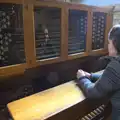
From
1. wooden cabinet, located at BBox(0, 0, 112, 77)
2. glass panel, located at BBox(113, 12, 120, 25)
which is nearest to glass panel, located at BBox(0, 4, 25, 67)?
wooden cabinet, located at BBox(0, 0, 112, 77)

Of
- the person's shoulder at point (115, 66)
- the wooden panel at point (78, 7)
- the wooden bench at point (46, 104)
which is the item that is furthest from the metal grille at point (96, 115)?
the wooden panel at point (78, 7)

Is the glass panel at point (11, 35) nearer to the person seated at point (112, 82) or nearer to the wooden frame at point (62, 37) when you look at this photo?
the wooden frame at point (62, 37)

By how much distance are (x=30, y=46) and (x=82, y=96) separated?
0.51 m

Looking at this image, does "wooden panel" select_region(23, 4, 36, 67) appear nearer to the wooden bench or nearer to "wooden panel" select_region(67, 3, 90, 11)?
the wooden bench

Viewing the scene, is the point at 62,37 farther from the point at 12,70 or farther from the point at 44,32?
the point at 12,70

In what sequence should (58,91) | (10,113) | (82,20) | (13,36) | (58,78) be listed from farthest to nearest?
(58,78)
(82,20)
(58,91)
(13,36)
(10,113)

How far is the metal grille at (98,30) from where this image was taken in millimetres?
1506

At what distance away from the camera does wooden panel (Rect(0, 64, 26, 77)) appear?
0.97 meters

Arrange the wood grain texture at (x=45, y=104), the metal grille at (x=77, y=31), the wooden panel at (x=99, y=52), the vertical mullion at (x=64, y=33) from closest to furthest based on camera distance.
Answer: the wood grain texture at (x=45, y=104) → the vertical mullion at (x=64, y=33) → the metal grille at (x=77, y=31) → the wooden panel at (x=99, y=52)

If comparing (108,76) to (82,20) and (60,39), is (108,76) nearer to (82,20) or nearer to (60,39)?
(60,39)

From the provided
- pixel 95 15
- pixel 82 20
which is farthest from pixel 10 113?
pixel 95 15

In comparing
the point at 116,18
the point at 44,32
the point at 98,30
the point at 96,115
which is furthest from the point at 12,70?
the point at 116,18

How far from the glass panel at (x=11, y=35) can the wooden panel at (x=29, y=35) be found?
3 centimetres

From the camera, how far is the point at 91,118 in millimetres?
1171
